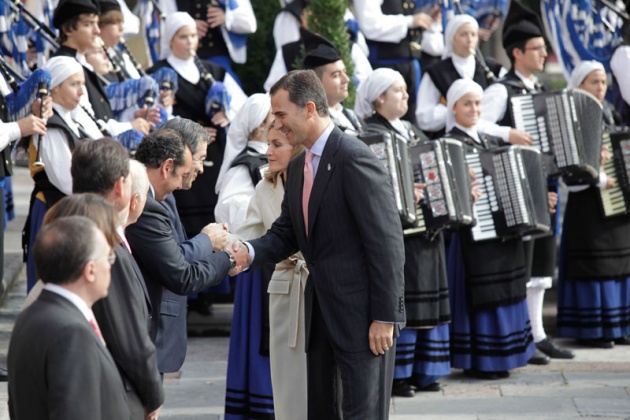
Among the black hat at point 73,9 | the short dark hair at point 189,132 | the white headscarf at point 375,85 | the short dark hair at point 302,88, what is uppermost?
the black hat at point 73,9

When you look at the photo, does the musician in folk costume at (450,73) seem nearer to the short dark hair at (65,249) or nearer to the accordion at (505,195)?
the accordion at (505,195)

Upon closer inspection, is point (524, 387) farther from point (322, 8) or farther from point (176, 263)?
point (176, 263)

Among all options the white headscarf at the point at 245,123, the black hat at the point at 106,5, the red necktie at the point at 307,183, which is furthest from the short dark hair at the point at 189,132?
the black hat at the point at 106,5

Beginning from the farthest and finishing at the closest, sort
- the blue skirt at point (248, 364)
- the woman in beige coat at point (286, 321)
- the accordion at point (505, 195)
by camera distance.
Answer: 1. the accordion at point (505, 195)
2. the blue skirt at point (248, 364)
3. the woman in beige coat at point (286, 321)

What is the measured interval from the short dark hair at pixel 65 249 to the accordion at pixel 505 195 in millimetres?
4318

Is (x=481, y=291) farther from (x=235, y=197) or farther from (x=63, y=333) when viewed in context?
(x=63, y=333)

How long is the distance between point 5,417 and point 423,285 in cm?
243

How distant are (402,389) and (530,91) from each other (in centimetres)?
238

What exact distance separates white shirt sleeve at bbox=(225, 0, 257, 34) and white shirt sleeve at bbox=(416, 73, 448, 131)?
1456mm

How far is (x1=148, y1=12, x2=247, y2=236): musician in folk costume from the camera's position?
26.6 ft

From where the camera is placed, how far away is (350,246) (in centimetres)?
450

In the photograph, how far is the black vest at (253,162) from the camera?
6062mm

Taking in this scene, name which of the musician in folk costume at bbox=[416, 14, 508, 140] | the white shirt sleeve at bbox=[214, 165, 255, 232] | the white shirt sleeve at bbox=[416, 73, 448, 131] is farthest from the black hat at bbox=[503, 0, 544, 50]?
the white shirt sleeve at bbox=[214, 165, 255, 232]

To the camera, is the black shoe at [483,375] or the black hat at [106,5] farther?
the black hat at [106,5]
